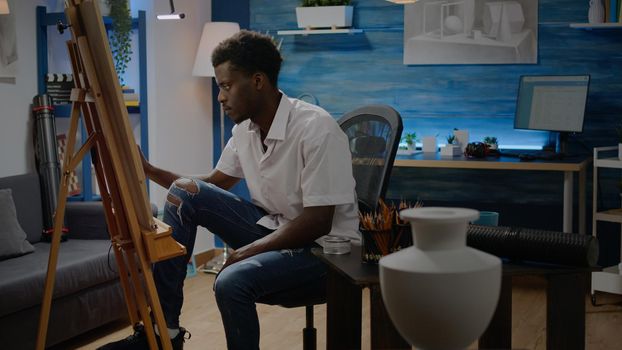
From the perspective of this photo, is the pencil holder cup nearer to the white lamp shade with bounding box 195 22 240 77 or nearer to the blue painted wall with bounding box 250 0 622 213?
the blue painted wall with bounding box 250 0 622 213

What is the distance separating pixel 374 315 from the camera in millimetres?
1838

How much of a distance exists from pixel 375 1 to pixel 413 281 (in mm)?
3940

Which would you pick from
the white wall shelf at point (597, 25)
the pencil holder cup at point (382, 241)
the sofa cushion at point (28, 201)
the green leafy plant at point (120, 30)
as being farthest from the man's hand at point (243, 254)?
the white wall shelf at point (597, 25)

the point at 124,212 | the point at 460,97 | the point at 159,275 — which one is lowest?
the point at 159,275

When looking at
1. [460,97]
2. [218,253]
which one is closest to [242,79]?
[460,97]

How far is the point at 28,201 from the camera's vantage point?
3771 millimetres

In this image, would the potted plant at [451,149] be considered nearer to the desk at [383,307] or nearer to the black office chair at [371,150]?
the black office chair at [371,150]

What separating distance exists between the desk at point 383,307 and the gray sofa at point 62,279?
3.68ft

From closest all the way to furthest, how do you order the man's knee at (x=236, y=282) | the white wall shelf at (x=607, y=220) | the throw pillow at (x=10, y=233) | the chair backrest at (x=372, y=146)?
the man's knee at (x=236, y=282) < the chair backrest at (x=372, y=146) < the throw pillow at (x=10, y=233) < the white wall shelf at (x=607, y=220)

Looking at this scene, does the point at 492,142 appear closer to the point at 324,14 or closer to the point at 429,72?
the point at 429,72

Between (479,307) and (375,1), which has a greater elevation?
(375,1)

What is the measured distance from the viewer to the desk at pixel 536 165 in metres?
4.10

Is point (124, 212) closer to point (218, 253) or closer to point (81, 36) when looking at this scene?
point (81, 36)

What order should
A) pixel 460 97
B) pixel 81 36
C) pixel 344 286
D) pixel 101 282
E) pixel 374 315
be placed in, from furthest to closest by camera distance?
pixel 460 97, pixel 101 282, pixel 81 36, pixel 344 286, pixel 374 315
